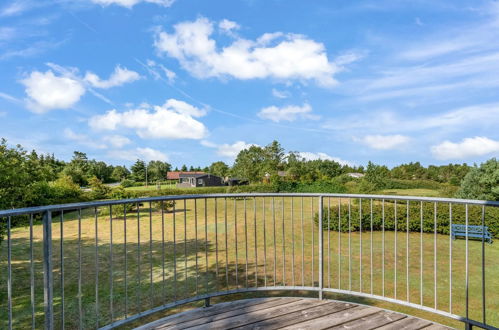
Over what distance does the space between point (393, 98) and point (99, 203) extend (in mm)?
10496

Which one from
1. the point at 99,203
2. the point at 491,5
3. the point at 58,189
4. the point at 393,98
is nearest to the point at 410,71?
the point at 393,98

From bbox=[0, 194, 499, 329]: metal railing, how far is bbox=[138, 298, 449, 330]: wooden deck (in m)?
0.13

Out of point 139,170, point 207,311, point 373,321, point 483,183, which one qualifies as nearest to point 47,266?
point 207,311

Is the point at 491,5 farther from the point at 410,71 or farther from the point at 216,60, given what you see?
the point at 216,60

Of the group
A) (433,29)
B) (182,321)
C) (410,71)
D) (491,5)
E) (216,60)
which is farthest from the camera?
(216,60)

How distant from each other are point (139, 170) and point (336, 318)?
203ft

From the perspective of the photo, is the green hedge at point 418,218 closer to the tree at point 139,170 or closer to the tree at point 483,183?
the tree at point 483,183

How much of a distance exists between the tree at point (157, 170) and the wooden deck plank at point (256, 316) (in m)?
60.8

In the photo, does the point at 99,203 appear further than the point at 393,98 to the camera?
No

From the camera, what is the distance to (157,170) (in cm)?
6119

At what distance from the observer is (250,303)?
2730 mm

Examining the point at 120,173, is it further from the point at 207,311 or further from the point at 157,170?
the point at 207,311

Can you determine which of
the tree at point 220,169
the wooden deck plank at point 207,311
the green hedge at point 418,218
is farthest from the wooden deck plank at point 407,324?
the tree at point 220,169

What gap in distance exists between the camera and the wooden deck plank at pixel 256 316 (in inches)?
91.5
